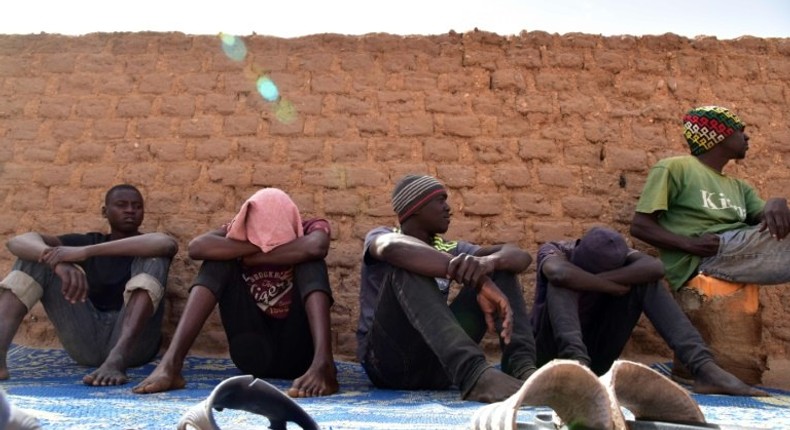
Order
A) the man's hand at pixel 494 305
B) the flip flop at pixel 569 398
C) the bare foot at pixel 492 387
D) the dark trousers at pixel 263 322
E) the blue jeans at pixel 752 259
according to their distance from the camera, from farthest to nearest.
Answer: the blue jeans at pixel 752 259, the dark trousers at pixel 263 322, the man's hand at pixel 494 305, the bare foot at pixel 492 387, the flip flop at pixel 569 398

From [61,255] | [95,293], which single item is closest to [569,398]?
[61,255]

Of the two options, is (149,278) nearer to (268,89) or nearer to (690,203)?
(268,89)

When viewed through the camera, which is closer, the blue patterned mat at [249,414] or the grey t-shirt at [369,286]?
the blue patterned mat at [249,414]

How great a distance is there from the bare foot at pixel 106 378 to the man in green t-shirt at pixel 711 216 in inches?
114

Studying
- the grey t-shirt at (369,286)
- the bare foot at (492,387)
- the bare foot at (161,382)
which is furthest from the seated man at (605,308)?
the bare foot at (161,382)

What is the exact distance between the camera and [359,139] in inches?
204

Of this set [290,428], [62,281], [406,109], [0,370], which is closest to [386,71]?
[406,109]

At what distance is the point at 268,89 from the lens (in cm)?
529

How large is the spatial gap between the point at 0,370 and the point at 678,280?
11.6 ft

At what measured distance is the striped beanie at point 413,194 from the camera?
374 cm

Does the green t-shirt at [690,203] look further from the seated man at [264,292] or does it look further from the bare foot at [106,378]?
the bare foot at [106,378]

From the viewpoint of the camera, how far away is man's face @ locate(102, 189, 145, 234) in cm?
461

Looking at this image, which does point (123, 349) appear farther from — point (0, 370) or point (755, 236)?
point (755, 236)

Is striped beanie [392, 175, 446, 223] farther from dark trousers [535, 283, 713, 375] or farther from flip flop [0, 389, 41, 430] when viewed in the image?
flip flop [0, 389, 41, 430]
